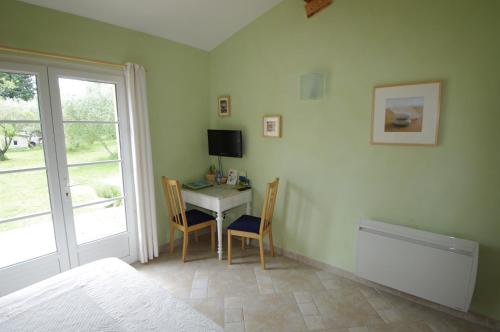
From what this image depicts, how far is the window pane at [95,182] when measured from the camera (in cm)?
243

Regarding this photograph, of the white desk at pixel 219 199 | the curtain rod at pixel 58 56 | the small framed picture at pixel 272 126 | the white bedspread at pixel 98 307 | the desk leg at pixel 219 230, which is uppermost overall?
the curtain rod at pixel 58 56

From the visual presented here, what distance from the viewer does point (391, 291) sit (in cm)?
236

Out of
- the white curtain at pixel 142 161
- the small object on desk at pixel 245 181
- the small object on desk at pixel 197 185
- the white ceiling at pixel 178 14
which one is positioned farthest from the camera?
the small object on desk at pixel 245 181

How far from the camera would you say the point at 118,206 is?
2.77m

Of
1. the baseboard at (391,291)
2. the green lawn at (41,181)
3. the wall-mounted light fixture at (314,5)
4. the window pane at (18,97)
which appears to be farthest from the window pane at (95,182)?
the wall-mounted light fixture at (314,5)

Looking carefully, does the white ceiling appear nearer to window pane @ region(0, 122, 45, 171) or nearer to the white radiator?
window pane @ region(0, 122, 45, 171)

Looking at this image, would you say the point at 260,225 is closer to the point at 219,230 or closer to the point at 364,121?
the point at 219,230

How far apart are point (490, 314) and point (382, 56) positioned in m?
2.15

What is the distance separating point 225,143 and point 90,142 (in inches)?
56.3

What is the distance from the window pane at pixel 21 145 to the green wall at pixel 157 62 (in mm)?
618

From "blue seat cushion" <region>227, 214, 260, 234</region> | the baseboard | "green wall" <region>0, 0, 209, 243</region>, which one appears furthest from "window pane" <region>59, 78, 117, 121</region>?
the baseboard

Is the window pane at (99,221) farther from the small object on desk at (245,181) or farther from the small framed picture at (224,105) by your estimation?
the small framed picture at (224,105)

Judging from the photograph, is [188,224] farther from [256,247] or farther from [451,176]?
[451,176]

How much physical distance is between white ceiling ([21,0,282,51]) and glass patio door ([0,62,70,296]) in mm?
653
